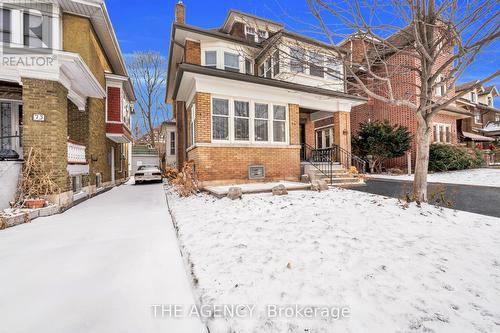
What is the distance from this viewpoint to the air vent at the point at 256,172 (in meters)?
8.95

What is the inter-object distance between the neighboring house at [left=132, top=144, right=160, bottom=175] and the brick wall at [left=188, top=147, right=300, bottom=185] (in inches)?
748

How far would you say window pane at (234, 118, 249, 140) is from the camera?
8953 mm

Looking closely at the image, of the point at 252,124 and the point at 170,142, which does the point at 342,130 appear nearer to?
the point at 252,124

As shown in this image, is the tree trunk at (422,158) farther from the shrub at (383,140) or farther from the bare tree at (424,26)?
the shrub at (383,140)

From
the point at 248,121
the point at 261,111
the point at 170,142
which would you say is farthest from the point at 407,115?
the point at 170,142

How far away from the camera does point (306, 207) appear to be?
522 centimetres

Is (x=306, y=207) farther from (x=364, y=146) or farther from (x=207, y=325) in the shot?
(x=364, y=146)

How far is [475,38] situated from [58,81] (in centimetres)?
1017

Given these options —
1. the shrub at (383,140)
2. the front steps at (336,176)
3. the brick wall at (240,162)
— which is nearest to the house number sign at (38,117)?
the brick wall at (240,162)

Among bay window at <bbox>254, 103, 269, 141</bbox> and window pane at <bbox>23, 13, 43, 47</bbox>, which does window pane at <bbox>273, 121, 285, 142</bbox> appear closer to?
bay window at <bbox>254, 103, 269, 141</bbox>

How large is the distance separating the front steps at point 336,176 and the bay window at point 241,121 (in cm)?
324

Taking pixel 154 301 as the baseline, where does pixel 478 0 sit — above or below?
above

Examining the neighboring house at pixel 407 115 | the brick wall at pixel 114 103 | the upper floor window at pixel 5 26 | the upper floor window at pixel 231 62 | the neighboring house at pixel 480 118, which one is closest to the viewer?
the upper floor window at pixel 5 26

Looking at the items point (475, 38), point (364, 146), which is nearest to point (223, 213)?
point (475, 38)
